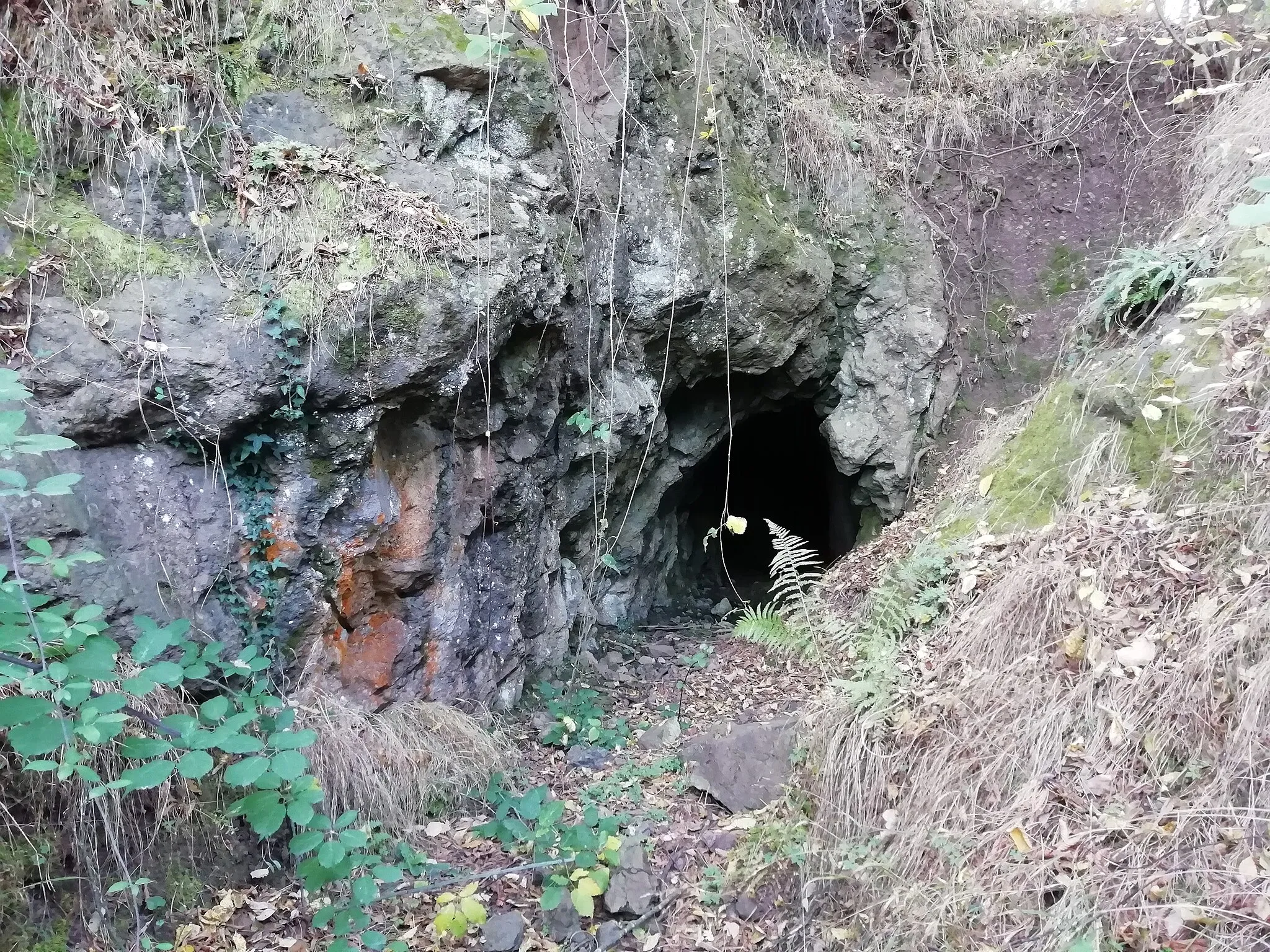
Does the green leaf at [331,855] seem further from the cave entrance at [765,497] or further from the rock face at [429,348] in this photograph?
the cave entrance at [765,497]

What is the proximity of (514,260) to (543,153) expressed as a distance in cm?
84

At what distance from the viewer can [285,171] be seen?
12.1ft

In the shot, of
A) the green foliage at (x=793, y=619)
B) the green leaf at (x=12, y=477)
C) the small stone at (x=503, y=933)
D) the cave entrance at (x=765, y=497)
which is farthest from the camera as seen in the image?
the cave entrance at (x=765, y=497)

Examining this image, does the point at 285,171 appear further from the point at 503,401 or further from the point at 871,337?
the point at 871,337

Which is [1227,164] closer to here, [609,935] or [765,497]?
[609,935]

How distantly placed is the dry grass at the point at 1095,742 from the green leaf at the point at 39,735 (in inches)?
97.4

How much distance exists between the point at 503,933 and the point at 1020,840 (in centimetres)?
186

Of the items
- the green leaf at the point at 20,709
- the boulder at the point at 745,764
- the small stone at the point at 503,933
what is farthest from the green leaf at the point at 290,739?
the boulder at the point at 745,764

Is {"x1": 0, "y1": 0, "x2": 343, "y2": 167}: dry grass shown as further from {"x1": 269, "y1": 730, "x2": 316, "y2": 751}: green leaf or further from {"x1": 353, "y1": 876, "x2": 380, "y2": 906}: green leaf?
{"x1": 353, "y1": 876, "x2": 380, "y2": 906}: green leaf

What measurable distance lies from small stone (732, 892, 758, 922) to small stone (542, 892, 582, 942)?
0.61m

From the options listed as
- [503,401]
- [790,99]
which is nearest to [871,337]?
[790,99]

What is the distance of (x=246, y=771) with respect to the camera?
2.17 metres

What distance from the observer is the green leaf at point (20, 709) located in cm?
187

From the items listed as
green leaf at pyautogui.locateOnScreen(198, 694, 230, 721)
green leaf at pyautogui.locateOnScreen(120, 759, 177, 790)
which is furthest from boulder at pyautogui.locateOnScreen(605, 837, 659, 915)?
green leaf at pyautogui.locateOnScreen(120, 759, 177, 790)
